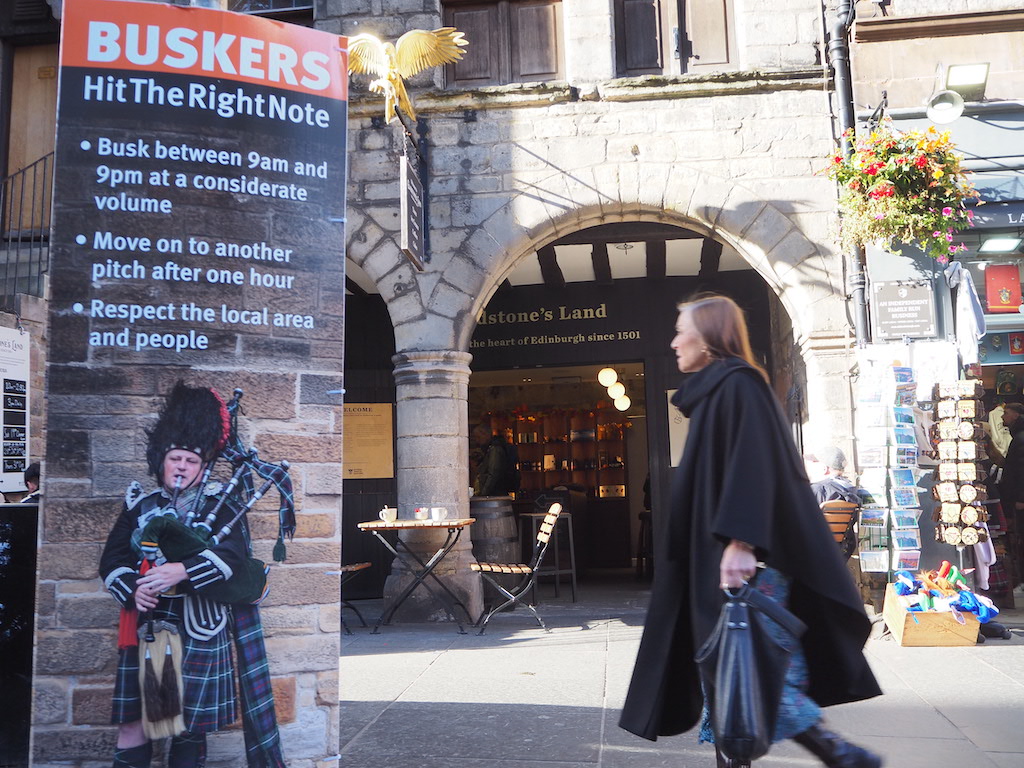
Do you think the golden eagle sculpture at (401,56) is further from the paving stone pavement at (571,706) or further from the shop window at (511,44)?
the paving stone pavement at (571,706)

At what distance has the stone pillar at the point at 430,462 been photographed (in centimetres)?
750

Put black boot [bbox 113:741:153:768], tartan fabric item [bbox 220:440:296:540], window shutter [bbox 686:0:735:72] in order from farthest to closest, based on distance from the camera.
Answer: window shutter [bbox 686:0:735:72] < tartan fabric item [bbox 220:440:296:540] < black boot [bbox 113:741:153:768]

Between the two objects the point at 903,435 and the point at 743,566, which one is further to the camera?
the point at 903,435

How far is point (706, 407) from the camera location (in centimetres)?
274

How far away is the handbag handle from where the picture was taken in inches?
99.0

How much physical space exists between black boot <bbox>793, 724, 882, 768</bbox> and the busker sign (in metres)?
1.85

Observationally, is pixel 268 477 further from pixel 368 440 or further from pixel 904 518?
pixel 368 440

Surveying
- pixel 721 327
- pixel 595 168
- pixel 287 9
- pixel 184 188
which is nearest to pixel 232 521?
pixel 184 188

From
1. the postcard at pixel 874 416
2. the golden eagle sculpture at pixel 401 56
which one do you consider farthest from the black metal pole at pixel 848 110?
the golden eagle sculpture at pixel 401 56

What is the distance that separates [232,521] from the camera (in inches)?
Result: 109

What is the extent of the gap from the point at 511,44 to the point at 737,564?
21.7 feet

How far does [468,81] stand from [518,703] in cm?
552

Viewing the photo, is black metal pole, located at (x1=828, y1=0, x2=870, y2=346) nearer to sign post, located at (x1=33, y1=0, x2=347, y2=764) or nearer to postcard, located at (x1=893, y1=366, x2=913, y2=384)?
postcard, located at (x1=893, y1=366, x2=913, y2=384)

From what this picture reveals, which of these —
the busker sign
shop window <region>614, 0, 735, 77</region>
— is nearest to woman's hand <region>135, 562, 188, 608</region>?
the busker sign
